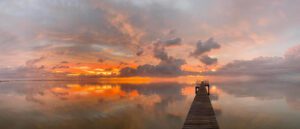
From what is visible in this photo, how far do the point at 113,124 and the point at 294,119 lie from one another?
21.4m

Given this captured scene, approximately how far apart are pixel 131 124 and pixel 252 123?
13734 millimetres

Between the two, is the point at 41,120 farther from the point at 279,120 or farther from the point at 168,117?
the point at 279,120

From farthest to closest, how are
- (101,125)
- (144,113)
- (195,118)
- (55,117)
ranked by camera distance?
(144,113) < (55,117) < (101,125) < (195,118)

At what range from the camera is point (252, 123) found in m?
25.9

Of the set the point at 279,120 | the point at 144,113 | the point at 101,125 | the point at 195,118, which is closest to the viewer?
the point at 195,118

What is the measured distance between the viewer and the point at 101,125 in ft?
84.1

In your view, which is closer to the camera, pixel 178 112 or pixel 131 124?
pixel 131 124

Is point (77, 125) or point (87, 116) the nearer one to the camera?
point (77, 125)

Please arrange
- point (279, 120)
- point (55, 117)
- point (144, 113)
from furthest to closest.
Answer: point (144, 113)
point (55, 117)
point (279, 120)

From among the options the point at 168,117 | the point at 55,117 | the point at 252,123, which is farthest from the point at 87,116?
the point at 252,123

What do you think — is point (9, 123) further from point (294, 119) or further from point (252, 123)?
point (294, 119)

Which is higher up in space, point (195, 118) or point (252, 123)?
point (195, 118)

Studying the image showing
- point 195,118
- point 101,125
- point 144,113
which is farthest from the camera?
point 144,113

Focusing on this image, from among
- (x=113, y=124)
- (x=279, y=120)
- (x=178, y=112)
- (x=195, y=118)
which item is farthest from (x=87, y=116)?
(x=279, y=120)
